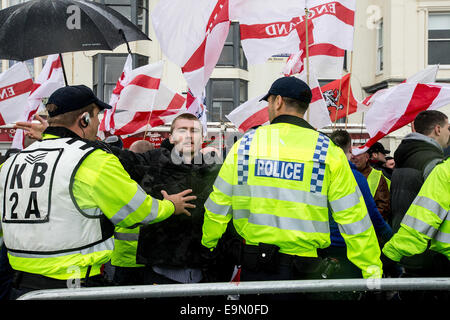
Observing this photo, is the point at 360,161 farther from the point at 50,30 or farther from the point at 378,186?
the point at 50,30

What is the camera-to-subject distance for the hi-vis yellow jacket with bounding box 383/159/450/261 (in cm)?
271

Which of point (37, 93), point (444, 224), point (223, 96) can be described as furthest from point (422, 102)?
point (223, 96)

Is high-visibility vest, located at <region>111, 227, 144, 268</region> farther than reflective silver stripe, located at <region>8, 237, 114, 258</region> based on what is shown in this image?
Yes

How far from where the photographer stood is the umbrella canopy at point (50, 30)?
12.3 ft

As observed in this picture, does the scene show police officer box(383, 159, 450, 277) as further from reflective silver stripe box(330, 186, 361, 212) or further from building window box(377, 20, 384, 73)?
building window box(377, 20, 384, 73)

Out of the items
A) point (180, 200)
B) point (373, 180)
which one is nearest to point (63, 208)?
point (180, 200)

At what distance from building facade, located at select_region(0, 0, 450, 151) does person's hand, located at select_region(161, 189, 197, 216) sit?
12.7m

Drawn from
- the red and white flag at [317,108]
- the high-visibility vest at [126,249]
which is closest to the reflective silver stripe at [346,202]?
the high-visibility vest at [126,249]

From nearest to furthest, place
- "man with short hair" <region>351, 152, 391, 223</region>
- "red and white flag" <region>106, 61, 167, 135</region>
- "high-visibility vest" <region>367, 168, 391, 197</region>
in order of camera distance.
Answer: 1. "man with short hair" <region>351, 152, 391, 223</region>
2. "high-visibility vest" <region>367, 168, 391, 197</region>
3. "red and white flag" <region>106, 61, 167, 135</region>

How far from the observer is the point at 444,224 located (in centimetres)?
274

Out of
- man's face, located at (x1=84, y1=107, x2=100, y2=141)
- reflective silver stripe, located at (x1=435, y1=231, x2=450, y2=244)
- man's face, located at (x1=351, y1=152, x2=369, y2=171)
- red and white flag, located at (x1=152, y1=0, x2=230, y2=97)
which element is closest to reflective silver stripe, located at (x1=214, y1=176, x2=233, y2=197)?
man's face, located at (x1=84, y1=107, x2=100, y2=141)

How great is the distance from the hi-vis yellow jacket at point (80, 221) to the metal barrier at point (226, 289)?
56cm

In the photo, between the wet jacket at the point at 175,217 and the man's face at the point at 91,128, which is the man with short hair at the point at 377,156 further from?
the man's face at the point at 91,128
